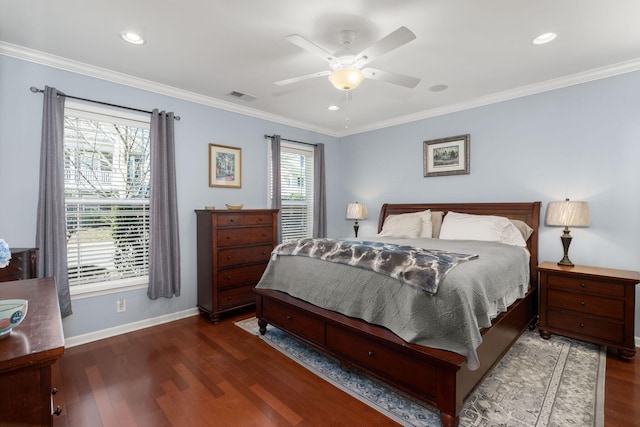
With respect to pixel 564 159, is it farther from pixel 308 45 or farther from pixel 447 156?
pixel 308 45

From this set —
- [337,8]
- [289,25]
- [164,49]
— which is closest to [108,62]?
[164,49]

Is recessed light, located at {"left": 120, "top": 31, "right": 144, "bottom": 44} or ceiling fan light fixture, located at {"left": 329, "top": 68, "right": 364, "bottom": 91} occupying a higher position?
recessed light, located at {"left": 120, "top": 31, "right": 144, "bottom": 44}

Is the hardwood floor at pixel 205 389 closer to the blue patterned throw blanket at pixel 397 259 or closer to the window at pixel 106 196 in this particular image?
the window at pixel 106 196

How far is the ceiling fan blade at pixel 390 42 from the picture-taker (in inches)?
72.6

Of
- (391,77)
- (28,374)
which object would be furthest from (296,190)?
(28,374)

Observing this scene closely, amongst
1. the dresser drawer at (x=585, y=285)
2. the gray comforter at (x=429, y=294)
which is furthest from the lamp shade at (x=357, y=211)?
the dresser drawer at (x=585, y=285)

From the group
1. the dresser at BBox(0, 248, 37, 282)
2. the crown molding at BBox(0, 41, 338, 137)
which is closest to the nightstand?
the crown molding at BBox(0, 41, 338, 137)

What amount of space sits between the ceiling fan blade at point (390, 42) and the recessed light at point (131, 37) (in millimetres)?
1751

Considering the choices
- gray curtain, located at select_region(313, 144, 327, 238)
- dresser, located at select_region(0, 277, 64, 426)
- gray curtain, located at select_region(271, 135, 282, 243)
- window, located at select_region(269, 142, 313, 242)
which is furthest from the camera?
gray curtain, located at select_region(313, 144, 327, 238)

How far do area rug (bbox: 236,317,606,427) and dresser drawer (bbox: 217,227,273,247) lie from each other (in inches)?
48.8

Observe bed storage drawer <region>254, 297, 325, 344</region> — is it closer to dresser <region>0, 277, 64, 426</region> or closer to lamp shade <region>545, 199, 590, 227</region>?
dresser <region>0, 277, 64, 426</region>

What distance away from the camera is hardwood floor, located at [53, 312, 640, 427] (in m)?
1.94

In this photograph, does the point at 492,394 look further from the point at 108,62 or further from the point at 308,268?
the point at 108,62

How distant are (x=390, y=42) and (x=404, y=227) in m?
2.51
